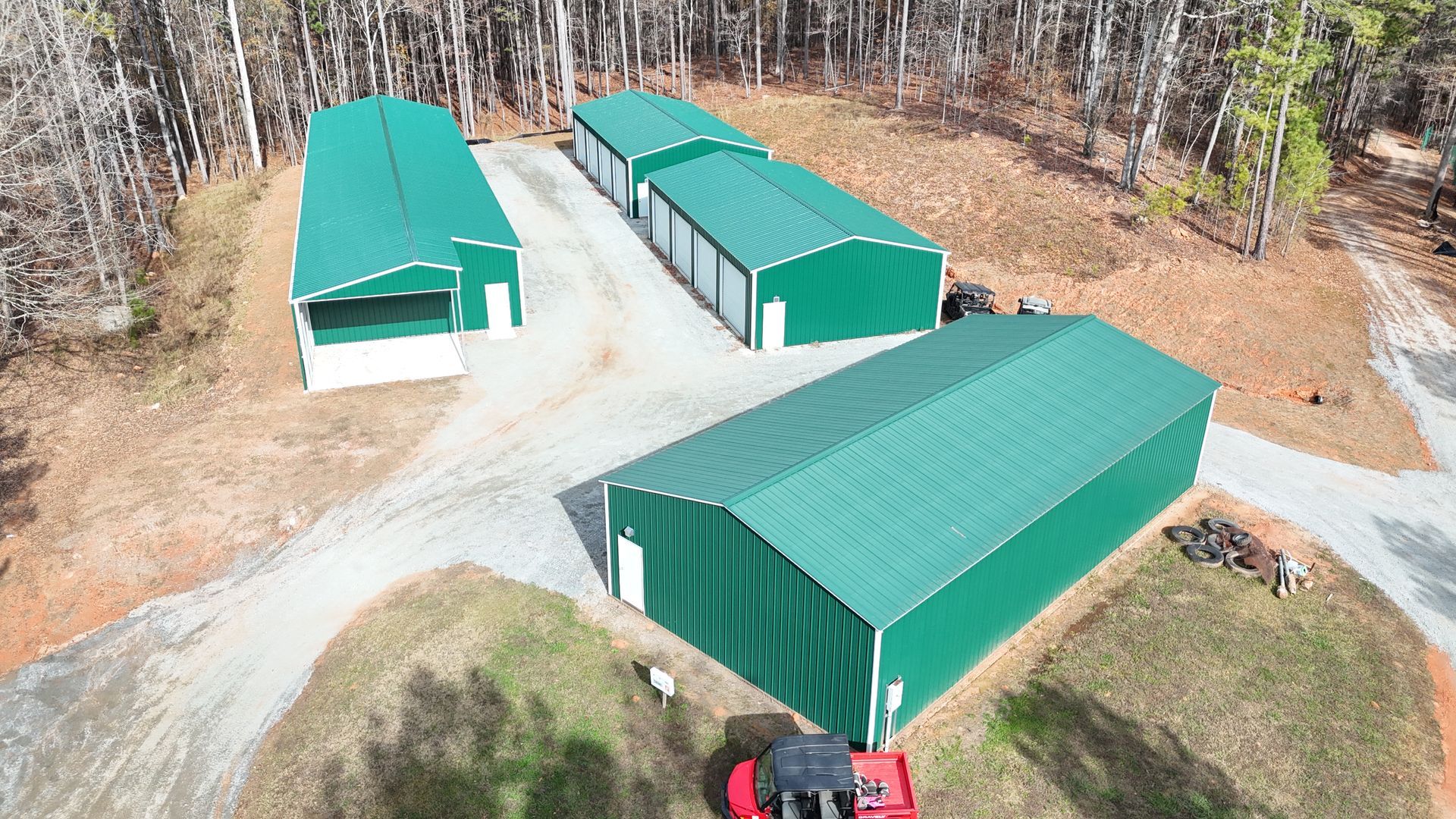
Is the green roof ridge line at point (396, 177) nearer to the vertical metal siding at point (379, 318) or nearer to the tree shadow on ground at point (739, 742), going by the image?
the vertical metal siding at point (379, 318)

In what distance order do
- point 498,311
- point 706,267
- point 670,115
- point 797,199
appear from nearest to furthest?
point 498,311 → point 797,199 → point 706,267 → point 670,115

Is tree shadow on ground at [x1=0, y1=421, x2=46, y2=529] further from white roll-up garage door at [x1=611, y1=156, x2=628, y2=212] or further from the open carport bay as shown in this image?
white roll-up garage door at [x1=611, y1=156, x2=628, y2=212]

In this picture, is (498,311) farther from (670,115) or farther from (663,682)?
(663,682)

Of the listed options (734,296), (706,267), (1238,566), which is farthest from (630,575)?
(706,267)

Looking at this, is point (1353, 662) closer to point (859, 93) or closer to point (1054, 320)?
point (1054, 320)

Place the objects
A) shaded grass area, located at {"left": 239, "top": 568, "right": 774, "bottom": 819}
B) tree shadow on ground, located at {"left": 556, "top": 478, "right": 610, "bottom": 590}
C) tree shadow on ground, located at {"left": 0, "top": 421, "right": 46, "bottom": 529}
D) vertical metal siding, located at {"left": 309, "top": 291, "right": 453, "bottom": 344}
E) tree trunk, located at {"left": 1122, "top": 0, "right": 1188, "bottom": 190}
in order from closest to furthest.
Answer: shaded grass area, located at {"left": 239, "top": 568, "right": 774, "bottom": 819} < tree shadow on ground, located at {"left": 556, "top": 478, "right": 610, "bottom": 590} < tree shadow on ground, located at {"left": 0, "top": 421, "right": 46, "bottom": 529} < vertical metal siding, located at {"left": 309, "top": 291, "right": 453, "bottom": 344} < tree trunk, located at {"left": 1122, "top": 0, "right": 1188, "bottom": 190}

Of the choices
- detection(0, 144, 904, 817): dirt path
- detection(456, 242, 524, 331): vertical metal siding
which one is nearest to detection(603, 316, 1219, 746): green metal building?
detection(0, 144, 904, 817): dirt path
